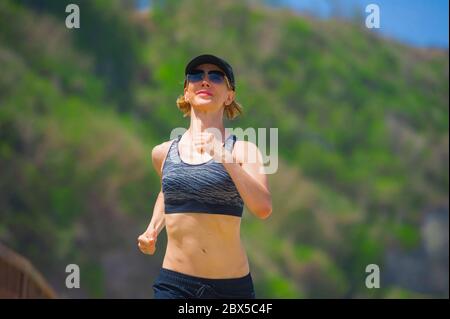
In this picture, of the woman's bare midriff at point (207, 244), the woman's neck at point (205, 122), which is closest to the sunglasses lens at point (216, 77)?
the woman's neck at point (205, 122)

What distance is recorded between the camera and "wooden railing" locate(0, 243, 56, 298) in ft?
19.0

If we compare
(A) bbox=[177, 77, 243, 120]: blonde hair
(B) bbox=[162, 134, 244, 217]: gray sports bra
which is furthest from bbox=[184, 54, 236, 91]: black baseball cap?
(B) bbox=[162, 134, 244, 217]: gray sports bra

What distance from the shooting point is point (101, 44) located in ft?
53.4

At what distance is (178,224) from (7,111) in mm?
12126

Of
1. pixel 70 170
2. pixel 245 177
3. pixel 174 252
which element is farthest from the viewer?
pixel 70 170

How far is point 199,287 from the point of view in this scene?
10.6 feet

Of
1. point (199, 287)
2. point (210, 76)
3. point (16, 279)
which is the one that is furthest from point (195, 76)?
point (16, 279)

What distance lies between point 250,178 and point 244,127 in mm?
11922

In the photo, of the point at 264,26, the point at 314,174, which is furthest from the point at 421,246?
the point at 264,26

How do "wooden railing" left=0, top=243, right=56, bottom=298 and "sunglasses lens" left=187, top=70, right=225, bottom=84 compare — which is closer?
"sunglasses lens" left=187, top=70, right=225, bottom=84

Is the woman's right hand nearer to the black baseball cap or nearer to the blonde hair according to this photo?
the blonde hair

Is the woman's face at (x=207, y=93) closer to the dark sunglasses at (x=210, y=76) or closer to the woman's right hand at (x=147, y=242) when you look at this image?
the dark sunglasses at (x=210, y=76)

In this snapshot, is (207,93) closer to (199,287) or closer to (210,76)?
(210,76)

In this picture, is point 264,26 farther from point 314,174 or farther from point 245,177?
point 245,177
